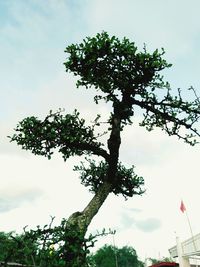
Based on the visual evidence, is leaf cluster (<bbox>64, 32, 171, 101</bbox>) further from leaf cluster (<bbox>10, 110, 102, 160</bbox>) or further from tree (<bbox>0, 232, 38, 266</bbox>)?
tree (<bbox>0, 232, 38, 266</bbox>)

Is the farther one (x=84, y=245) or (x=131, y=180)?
(x=131, y=180)

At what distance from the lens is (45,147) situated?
11.7 meters

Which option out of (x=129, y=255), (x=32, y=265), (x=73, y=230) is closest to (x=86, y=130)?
(x=73, y=230)

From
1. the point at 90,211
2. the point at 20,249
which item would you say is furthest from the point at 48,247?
the point at 90,211

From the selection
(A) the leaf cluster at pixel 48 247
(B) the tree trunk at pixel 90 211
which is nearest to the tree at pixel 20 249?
(A) the leaf cluster at pixel 48 247

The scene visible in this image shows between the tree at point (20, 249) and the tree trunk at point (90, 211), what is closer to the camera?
the tree at point (20, 249)

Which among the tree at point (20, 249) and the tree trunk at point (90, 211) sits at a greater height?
the tree trunk at point (90, 211)

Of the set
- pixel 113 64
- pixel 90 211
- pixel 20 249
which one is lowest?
pixel 20 249

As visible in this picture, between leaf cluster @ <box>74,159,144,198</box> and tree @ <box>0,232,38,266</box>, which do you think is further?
leaf cluster @ <box>74,159,144,198</box>

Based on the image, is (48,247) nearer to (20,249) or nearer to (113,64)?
(20,249)

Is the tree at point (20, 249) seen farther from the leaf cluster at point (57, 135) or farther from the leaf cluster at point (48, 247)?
the leaf cluster at point (57, 135)

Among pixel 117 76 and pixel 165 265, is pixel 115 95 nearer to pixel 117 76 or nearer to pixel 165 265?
pixel 117 76

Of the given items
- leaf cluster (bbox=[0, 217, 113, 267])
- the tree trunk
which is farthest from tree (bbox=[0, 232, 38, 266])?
the tree trunk

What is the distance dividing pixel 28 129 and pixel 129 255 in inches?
6145
